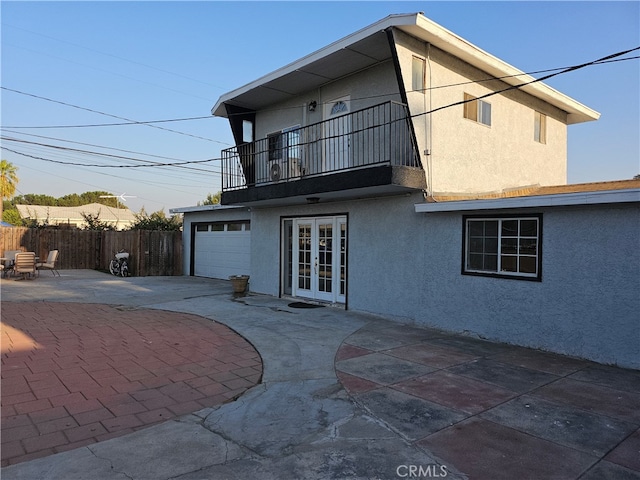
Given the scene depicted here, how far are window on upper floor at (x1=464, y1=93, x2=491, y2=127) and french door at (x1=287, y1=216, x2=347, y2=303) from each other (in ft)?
12.6

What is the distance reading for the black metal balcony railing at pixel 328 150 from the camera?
884 centimetres

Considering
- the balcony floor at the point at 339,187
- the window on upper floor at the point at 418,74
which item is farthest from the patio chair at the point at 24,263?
the window on upper floor at the point at 418,74

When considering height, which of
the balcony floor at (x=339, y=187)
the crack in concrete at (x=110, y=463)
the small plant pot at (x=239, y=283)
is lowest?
the crack in concrete at (x=110, y=463)

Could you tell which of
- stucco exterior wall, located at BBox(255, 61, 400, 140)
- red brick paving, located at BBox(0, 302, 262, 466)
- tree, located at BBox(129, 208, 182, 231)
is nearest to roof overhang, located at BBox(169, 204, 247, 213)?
tree, located at BBox(129, 208, 182, 231)

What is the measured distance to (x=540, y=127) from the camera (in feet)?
39.8

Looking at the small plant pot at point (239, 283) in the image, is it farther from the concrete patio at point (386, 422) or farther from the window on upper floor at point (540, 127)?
the window on upper floor at point (540, 127)

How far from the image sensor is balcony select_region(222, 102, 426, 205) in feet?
27.4

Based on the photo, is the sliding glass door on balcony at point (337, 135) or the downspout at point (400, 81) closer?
the downspout at point (400, 81)

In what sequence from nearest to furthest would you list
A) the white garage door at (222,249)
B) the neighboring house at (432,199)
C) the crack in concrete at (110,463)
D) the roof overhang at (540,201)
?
1. the crack in concrete at (110,463)
2. the roof overhang at (540,201)
3. the neighboring house at (432,199)
4. the white garage door at (222,249)

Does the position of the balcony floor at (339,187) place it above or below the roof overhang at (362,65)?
below

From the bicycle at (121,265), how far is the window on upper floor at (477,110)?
14538 millimetres

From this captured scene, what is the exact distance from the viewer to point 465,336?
7695 mm

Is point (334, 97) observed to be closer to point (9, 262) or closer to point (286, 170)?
point (286, 170)

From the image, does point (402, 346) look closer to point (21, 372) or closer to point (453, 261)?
point (453, 261)
